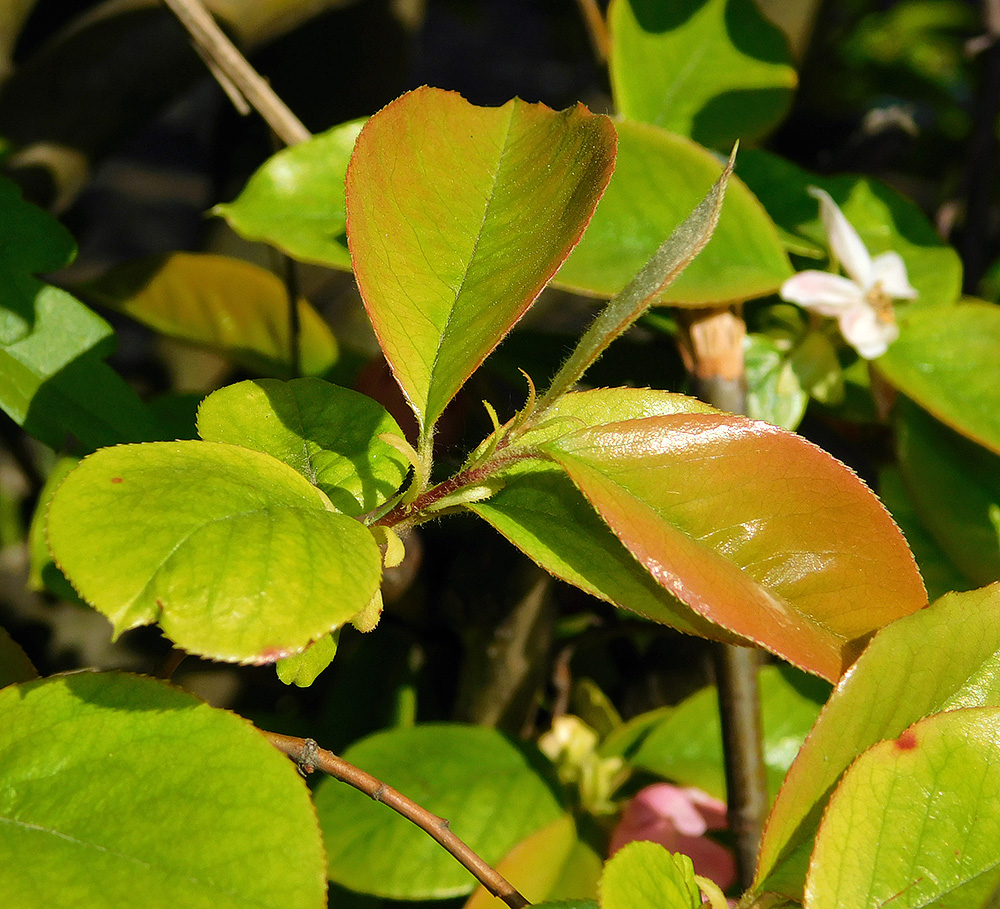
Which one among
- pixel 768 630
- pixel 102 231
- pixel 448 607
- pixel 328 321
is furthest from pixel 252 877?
pixel 102 231

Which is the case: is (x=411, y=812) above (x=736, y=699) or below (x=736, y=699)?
above

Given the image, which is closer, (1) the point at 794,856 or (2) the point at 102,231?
(1) the point at 794,856

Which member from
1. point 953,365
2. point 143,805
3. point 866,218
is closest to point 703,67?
point 866,218

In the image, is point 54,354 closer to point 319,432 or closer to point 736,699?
point 319,432

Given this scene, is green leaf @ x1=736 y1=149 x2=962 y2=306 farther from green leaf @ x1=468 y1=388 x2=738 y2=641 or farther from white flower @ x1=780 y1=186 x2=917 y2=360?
green leaf @ x1=468 y1=388 x2=738 y2=641

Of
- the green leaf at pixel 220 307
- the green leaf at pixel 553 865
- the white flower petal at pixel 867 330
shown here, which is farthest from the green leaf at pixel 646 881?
the green leaf at pixel 220 307

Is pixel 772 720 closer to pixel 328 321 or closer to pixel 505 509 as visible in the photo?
pixel 505 509
